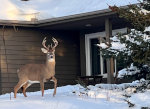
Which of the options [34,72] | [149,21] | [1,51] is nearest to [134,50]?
[149,21]

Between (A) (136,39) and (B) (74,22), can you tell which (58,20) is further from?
(A) (136,39)

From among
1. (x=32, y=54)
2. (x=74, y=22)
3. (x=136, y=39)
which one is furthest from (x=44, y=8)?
(x=136, y=39)

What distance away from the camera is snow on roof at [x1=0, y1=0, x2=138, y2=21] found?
14.5 meters

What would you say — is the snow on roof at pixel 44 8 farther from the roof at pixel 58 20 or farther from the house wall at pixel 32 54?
the house wall at pixel 32 54

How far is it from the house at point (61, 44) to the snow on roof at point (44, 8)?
28 centimetres

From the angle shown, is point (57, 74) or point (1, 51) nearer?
point (1, 51)

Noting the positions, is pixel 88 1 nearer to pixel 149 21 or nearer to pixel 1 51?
pixel 1 51

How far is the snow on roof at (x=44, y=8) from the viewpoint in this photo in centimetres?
1448

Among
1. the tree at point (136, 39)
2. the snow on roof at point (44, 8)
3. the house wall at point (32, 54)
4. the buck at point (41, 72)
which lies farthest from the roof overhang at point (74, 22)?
the tree at point (136, 39)

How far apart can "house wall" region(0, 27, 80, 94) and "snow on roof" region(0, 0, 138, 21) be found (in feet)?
2.36

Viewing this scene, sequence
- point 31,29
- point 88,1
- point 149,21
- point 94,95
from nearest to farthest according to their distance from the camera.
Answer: point 149,21 < point 94,95 < point 88,1 < point 31,29

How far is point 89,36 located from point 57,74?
2007mm

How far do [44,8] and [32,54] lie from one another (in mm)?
1859

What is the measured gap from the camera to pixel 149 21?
7.33 m
